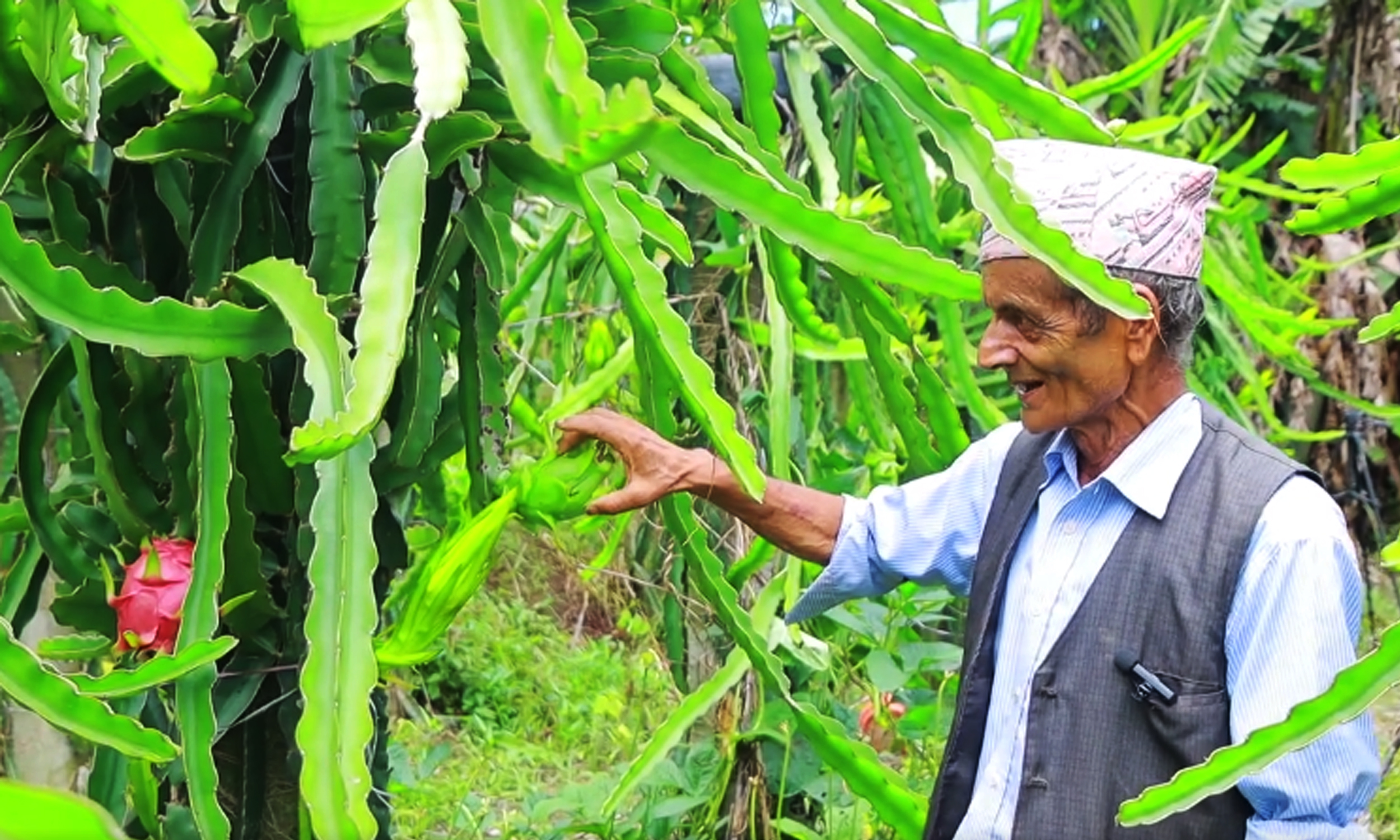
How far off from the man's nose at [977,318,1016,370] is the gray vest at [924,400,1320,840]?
0.52ft

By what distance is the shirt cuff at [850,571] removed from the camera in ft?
4.27

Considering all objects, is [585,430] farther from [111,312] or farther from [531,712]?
[531,712]

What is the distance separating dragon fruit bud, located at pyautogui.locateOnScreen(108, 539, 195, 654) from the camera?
2.38 ft

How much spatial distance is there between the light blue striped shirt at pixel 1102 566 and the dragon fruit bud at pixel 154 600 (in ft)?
2.13

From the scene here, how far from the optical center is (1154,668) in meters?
1.01

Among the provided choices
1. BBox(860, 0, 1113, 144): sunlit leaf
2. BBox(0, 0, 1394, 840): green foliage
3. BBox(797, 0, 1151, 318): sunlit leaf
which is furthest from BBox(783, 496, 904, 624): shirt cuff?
BBox(797, 0, 1151, 318): sunlit leaf

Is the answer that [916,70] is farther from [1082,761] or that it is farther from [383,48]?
[1082,761]

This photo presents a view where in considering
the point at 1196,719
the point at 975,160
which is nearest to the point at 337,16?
the point at 975,160

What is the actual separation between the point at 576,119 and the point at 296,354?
339mm

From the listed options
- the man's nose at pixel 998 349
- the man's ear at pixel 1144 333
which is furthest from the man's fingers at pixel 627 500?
the man's ear at pixel 1144 333

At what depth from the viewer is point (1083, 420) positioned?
1.12 metres

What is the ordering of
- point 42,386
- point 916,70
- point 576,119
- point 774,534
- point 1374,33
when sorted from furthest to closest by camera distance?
point 1374,33, point 774,534, point 42,386, point 916,70, point 576,119

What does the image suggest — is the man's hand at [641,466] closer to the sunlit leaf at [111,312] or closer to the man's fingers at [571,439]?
the man's fingers at [571,439]

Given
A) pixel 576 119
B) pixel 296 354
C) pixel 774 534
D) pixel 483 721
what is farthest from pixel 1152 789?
pixel 483 721
